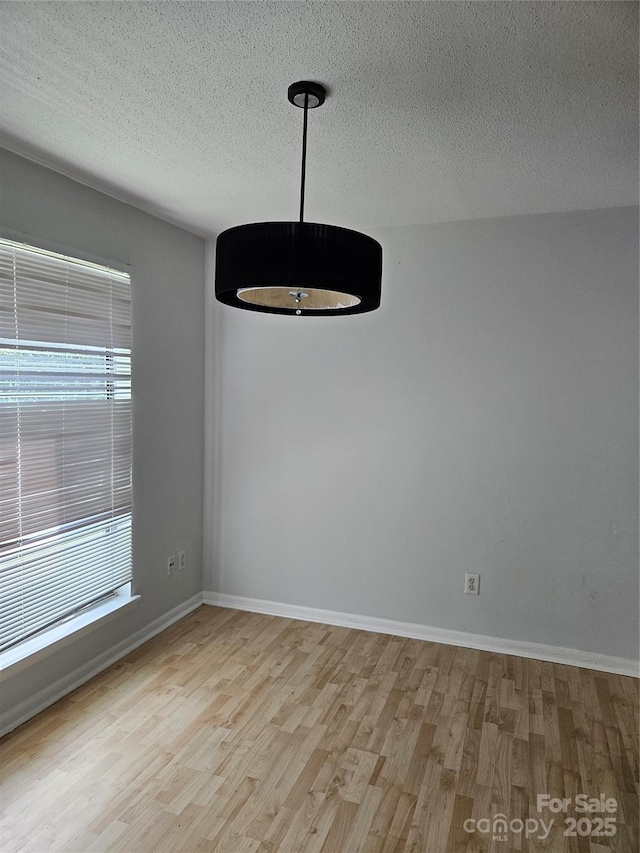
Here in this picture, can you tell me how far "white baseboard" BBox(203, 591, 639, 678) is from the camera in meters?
3.21

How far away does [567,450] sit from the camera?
3.24 metres

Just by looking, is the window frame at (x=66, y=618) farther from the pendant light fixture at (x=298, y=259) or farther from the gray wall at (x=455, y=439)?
the pendant light fixture at (x=298, y=259)

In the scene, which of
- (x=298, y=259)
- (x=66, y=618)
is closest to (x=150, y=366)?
(x=66, y=618)

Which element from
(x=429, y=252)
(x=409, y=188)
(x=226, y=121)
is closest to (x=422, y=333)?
(x=429, y=252)

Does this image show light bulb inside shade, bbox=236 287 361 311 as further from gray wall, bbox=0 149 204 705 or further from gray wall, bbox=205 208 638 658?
gray wall, bbox=205 208 638 658

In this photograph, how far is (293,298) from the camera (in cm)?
198

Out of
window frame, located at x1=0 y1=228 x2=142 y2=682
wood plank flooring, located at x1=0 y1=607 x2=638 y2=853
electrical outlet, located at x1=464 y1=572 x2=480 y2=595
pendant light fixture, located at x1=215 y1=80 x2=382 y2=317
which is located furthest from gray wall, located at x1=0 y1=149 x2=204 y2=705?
electrical outlet, located at x1=464 y1=572 x2=480 y2=595

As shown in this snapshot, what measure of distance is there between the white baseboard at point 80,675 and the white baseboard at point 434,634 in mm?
444

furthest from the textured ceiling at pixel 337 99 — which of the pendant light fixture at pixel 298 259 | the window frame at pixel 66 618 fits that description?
the pendant light fixture at pixel 298 259

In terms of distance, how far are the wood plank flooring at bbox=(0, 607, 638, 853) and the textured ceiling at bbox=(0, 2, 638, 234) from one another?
2.57m

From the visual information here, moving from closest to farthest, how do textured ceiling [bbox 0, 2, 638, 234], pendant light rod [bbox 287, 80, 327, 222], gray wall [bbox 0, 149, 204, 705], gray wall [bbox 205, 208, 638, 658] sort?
textured ceiling [bbox 0, 2, 638, 234]
pendant light rod [bbox 287, 80, 327, 222]
gray wall [bbox 0, 149, 204, 705]
gray wall [bbox 205, 208, 638, 658]

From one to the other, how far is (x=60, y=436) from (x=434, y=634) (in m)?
2.49

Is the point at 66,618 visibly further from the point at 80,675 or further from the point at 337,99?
the point at 337,99

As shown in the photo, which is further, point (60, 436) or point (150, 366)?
Answer: point (150, 366)
